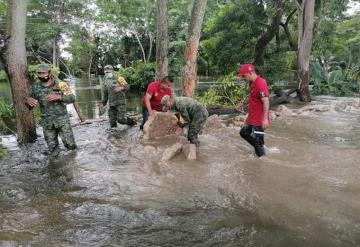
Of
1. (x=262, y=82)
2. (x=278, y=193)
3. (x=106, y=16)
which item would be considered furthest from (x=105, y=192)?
(x=106, y=16)

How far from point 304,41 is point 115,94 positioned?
379 inches

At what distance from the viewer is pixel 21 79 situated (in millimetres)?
7758

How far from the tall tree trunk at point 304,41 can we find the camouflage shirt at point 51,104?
1192 centimetres

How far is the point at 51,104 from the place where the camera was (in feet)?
22.2

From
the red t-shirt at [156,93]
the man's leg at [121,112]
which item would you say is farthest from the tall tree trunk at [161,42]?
the red t-shirt at [156,93]

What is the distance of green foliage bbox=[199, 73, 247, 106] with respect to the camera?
1382 cm

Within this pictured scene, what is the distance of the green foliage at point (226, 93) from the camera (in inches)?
544

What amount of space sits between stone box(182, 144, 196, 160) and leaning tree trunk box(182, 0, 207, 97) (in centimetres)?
402

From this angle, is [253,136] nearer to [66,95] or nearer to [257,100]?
[257,100]

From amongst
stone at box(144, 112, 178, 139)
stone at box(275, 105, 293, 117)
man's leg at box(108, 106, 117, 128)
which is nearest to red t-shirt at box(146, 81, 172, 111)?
stone at box(144, 112, 178, 139)

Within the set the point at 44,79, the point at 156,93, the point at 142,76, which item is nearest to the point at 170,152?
the point at 156,93

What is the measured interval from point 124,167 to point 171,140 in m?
1.98

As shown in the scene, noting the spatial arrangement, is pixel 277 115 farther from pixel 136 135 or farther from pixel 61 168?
pixel 61 168

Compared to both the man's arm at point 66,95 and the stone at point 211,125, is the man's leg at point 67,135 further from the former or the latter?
the stone at point 211,125
